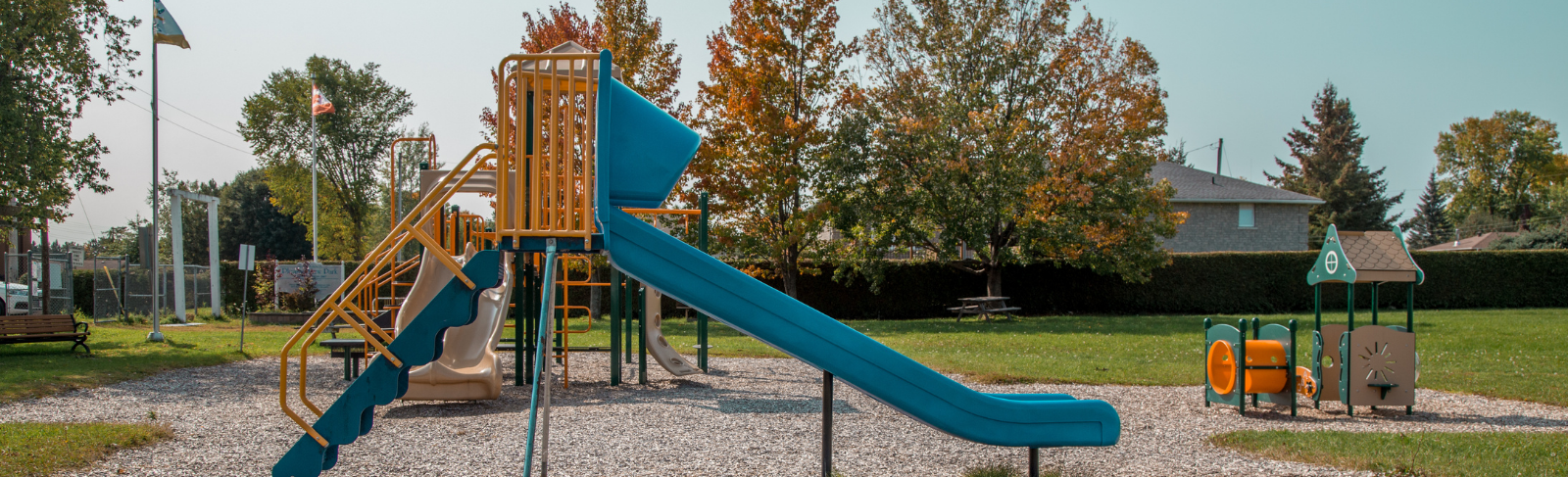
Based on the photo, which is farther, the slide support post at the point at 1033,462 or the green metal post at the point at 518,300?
the green metal post at the point at 518,300

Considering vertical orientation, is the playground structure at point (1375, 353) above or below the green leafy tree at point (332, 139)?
below

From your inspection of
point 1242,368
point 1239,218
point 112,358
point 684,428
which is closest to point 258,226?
point 112,358

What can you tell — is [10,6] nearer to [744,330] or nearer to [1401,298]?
[744,330]

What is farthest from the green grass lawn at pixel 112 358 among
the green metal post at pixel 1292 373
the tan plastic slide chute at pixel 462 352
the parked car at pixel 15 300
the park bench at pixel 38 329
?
the green metal post at pixel 1292 373

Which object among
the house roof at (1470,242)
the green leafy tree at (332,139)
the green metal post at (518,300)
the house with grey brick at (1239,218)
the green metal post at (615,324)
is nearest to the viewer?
the green metal post at (518,300)

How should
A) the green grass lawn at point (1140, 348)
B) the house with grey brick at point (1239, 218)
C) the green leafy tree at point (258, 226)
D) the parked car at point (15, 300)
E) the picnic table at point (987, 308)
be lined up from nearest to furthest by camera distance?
the green grass lawn at point (1140, 348) < the parked car at point (15, 300) < the picnic table at point (987, 308) < the house with grey brick at point (1239, 218) < the green leafy tree at point (258, 226)

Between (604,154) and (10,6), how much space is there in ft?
42.3

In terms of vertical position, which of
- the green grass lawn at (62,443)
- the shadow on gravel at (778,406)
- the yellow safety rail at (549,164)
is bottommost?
the shadow on gravel at (778,406)

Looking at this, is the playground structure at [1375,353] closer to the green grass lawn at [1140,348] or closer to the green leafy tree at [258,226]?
the green grass lawn at [1140,348]

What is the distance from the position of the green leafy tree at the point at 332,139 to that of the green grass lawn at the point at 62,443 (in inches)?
1601

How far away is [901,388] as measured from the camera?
13.3 feet

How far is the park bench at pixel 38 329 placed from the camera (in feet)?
38.0

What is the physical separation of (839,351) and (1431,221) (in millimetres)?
72140

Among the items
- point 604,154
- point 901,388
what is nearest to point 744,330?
point 901,388
